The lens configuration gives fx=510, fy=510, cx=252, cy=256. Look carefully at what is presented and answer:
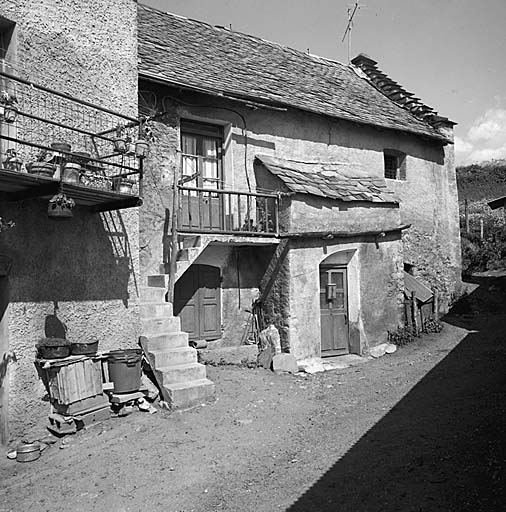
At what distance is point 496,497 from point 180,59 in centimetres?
1023

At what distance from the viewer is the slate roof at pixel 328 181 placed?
11.0 meters

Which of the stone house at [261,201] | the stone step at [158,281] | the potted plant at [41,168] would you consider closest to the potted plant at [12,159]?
the potted plant at [41,168]

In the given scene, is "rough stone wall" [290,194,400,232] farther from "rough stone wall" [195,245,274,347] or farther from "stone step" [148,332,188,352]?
"stone step" [148,332,188,352]

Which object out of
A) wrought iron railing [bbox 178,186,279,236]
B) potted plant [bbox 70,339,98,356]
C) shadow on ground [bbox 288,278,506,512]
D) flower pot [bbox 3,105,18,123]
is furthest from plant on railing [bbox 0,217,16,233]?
shadow on ground [bbox 288,278,506,512]

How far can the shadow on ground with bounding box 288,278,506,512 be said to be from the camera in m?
4.74

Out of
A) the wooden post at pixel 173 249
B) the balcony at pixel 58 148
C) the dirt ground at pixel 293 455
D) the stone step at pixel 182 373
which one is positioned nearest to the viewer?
the dirt ground at pixel 293 455

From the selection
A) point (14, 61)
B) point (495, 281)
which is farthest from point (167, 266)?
point (495, 281)

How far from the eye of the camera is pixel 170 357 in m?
8.20

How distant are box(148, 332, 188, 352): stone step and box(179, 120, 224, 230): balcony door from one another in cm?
268

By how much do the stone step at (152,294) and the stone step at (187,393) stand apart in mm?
1907

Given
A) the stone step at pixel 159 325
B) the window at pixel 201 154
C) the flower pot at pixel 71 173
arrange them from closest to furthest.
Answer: the flower pot at pixel 71 173
the stone step at pixel 159 325
the window at pixel 201 154

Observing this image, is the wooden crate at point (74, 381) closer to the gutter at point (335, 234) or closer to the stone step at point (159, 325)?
Result: the stone step at point (159, 325)

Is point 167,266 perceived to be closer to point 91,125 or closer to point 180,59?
point 91,125

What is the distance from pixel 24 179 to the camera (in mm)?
6137
